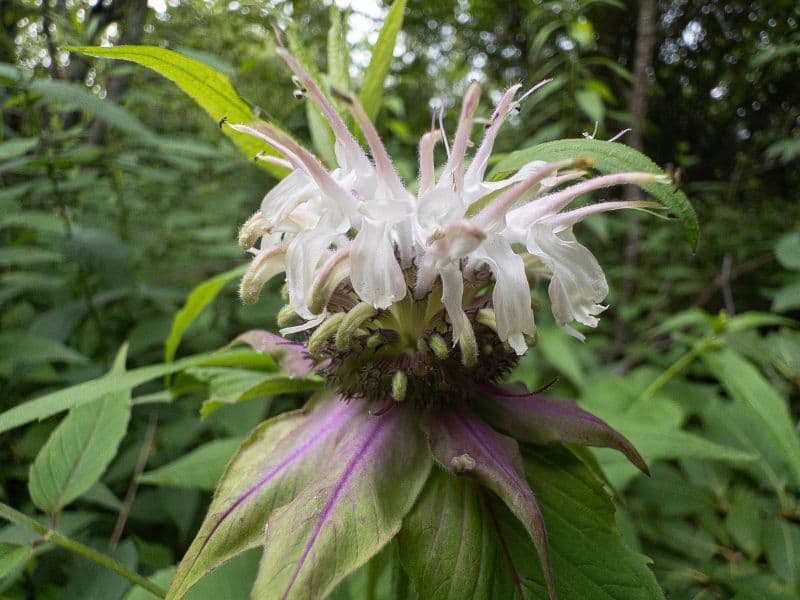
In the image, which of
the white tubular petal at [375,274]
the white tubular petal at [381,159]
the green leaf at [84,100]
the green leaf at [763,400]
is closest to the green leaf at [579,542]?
the white tubular petal at [375,274]

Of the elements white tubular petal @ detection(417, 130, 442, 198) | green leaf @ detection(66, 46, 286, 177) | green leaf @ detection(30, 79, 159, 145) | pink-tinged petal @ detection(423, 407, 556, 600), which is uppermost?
green leaf @ detection(30, 79, 159, 145)

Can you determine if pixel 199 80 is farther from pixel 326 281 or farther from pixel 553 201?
pixel 553 201

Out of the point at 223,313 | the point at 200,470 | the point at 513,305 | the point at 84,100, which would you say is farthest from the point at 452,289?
the point at 223,313

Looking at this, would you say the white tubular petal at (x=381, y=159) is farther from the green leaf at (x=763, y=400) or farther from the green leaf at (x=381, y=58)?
the green leaf at (x=763, y=400)

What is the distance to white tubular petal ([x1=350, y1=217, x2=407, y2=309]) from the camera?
497 millimetres

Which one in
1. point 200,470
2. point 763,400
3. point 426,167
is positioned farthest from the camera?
point 763,400

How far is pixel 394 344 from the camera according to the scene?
605 mm

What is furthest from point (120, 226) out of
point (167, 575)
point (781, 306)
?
point (781, 306)

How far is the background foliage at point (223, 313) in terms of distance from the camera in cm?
78

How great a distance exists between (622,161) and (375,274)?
250 millimetres

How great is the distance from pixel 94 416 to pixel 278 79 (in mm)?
2473

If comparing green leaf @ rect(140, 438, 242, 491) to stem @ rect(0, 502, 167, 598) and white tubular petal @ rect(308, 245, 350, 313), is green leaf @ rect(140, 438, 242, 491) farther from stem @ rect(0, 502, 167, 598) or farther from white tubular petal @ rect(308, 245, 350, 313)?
white tubular petal @ rect(308, 245, 350, 313)

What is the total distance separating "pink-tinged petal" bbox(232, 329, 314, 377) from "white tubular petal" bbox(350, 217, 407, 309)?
181 mm

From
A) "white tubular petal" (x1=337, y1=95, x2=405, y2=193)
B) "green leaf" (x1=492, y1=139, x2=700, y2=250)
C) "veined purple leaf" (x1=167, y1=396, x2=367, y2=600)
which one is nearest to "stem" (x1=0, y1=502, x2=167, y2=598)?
"veined purple leaf" (x1=167, y1=396, x2=367, y2=600)
